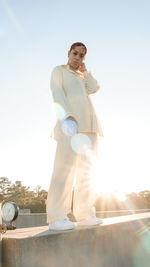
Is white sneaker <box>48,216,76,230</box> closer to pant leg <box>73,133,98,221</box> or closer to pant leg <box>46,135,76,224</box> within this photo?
pant leg <box>46,135,76,224</box>

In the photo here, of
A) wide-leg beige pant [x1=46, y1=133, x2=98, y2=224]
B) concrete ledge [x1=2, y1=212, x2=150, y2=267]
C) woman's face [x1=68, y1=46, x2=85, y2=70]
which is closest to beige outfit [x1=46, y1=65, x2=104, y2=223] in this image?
wide-leg beige pant [x1=46, y1=133, x2=98, y2=224]

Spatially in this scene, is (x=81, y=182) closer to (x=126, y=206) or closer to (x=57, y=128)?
(x=57, y=128)

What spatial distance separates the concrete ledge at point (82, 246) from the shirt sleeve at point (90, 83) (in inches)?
66.0

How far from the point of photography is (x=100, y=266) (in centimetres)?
256

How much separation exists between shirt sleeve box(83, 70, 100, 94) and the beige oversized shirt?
87mm

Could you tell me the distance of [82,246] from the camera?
2.38m

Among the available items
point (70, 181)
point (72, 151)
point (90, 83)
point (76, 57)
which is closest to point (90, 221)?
point (70, 181)

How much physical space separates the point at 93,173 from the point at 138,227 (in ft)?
3.44

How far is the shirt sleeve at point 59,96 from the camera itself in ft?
9.54

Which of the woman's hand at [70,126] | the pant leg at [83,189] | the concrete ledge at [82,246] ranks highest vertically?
the woman's hand at [70,126]

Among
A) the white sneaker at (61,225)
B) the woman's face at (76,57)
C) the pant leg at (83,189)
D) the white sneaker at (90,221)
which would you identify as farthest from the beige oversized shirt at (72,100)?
the white sneaker at (90,221)

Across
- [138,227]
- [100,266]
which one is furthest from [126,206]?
[100,266]

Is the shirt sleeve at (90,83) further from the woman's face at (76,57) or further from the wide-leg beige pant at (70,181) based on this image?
the wide-leg beige pant at (70,181)

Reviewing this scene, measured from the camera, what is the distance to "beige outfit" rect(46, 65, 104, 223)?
2721mm
